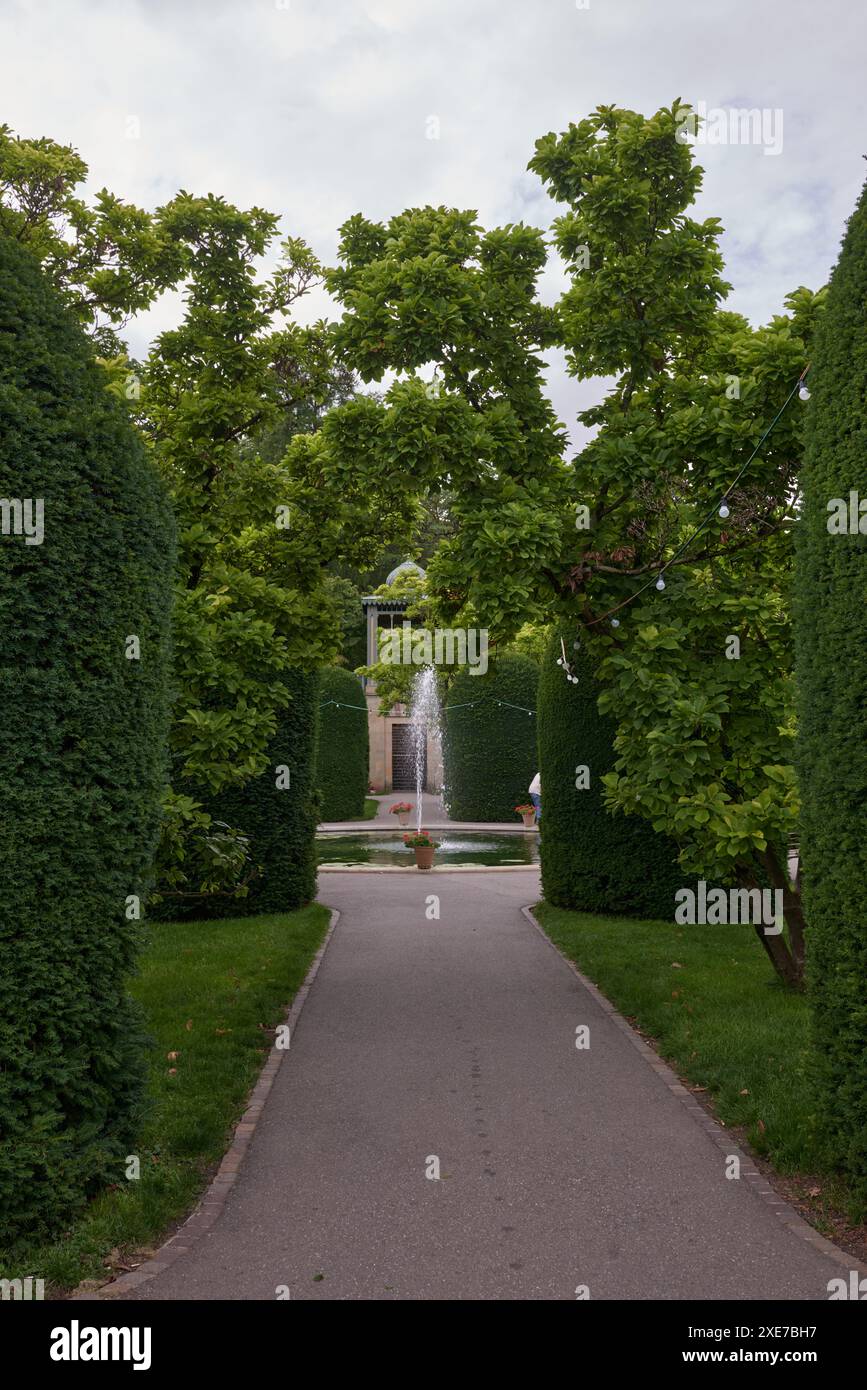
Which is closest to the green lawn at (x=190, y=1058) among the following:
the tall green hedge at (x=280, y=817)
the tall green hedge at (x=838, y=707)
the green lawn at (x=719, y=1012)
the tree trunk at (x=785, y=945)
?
Answer: the tall green hedge at (x=280, y=817)

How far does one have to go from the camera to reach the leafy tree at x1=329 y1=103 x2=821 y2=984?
7.34 meters

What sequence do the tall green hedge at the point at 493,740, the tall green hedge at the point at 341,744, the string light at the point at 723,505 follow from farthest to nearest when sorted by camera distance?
the tall green hedge at the point at 341,744 < the tall green hedge at the point at 493,740 < the string light at the point at 723,505

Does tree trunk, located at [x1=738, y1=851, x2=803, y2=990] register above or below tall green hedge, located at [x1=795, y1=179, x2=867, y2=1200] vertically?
below

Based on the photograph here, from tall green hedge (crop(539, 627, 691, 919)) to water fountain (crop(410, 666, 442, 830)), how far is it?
21.2m

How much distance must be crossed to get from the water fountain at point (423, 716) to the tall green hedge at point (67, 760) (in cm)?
3043

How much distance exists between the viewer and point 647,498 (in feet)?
27.5

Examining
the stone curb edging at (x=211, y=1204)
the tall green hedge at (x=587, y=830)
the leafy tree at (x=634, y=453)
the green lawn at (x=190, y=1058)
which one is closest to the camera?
the stone curb edging at (x=211, y=1204)

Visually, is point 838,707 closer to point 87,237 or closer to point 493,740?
point 87,237

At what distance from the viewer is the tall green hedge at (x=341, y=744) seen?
30203mm

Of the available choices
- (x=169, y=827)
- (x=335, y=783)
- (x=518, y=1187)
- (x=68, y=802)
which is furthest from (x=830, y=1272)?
(x=335, y=783)

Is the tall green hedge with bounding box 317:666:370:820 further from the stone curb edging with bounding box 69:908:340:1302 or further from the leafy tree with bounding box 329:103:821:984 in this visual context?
the stone curb edging with bounding box 69:908:340:1302

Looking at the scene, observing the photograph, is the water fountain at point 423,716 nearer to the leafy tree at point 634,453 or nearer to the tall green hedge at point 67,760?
the leafy tree at point 634,453

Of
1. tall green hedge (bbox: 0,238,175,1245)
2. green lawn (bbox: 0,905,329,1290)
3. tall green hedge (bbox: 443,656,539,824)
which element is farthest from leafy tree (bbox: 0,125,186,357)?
tall green hedge (bbox: 443,656,539,824)

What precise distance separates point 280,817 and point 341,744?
54.9ft
